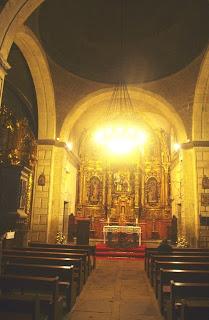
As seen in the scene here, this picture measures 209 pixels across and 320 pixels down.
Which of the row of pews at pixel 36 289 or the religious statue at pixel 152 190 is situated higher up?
the religious statue at pixel 152 190

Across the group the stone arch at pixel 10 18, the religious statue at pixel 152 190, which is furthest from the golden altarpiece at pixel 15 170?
the religious statue at pixel 152 190

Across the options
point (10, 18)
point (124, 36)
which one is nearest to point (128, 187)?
point (124, 36)

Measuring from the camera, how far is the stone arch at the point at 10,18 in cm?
634

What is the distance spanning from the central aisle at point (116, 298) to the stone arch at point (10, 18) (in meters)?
5.52

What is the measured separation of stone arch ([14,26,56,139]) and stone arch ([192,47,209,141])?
19.6 feet

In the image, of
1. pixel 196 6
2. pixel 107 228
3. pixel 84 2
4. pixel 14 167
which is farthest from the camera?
pixel 107 228

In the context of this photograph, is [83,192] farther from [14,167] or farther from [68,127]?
[14,167]

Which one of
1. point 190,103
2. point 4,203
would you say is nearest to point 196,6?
point 190,103

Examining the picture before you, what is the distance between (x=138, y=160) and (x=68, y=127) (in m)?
6.32

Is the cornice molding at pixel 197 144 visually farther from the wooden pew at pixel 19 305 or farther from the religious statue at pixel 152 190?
the wooden pew at pixel 19 305

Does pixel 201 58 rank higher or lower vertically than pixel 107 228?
higher

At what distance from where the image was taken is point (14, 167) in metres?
6.48

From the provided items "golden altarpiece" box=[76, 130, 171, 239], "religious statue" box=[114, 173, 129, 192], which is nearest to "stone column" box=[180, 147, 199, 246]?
"golden altarpiece" box=[76, 130, 171, 239]

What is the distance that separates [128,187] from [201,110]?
7230 millimetres
